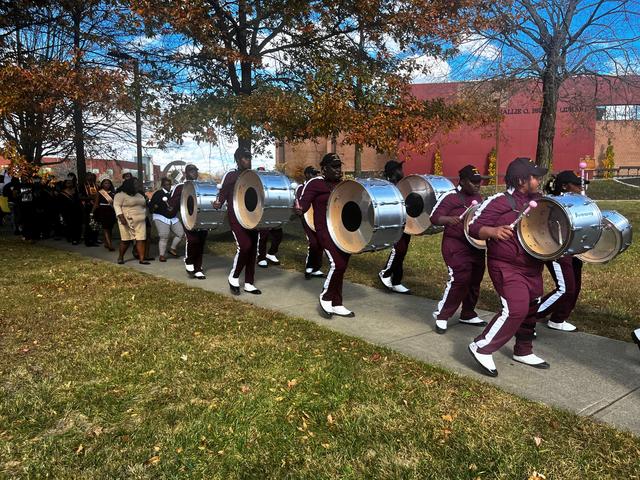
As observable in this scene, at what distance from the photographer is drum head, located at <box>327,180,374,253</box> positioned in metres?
5.77

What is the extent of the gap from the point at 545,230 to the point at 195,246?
611cm

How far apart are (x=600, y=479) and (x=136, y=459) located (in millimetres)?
2687

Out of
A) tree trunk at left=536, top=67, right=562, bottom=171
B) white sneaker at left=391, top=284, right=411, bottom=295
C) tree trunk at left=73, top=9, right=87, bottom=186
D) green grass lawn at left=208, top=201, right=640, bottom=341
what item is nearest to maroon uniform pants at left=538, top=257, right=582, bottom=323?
green grass lawn at left=208, top=201, right=640, bottom=341

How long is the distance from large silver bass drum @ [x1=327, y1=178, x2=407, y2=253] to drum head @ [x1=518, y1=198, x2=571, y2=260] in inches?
61.9

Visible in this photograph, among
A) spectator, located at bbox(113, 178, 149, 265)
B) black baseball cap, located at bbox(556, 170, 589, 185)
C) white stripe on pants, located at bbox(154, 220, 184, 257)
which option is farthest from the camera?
white stripe on pants, located at bbox(154, 220, 184, 257)

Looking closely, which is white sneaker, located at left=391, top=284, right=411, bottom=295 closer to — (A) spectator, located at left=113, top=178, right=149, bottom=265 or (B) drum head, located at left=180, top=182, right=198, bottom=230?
(B) drum head, located at left=180, top=182, right=198, bottom=230

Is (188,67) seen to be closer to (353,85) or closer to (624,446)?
(353,85)

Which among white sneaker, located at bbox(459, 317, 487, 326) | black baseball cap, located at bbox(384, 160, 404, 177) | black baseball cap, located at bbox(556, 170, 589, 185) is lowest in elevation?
white sneaker, located at bbox(459, 317, 487, 326)

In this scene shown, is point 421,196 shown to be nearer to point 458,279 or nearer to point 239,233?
point 458,279

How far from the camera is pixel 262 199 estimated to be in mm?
6797

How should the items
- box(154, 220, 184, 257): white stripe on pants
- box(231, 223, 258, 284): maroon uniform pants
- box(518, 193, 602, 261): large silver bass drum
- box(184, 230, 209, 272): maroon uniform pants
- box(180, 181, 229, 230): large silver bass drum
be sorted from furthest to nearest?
box(154, 220, 184, 257): white stripe on pants → box(184, 230, 209, 272): maroon uniform pants → box(180, 181, 229, 230): large silver bass drum → box(231, 223, 258, 284): maroon uniform pants → box(518, 193, 602, 261): large silver bass drum

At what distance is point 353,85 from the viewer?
10.7m

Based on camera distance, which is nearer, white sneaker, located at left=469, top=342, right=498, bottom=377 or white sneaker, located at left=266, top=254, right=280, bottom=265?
white sneaker, located at left=469, top=342, right=498, bottom=377

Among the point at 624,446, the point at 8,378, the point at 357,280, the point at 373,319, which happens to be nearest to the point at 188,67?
the point at 357,280
